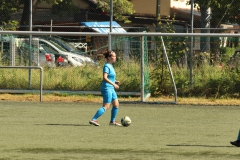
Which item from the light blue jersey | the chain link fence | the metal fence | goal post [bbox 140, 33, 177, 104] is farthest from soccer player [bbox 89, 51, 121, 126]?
the chain link fence

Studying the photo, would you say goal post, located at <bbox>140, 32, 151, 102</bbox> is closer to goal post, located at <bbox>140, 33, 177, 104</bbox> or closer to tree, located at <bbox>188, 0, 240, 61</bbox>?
goal post, located at <bbox>140, 33, 177, 104</bbox>

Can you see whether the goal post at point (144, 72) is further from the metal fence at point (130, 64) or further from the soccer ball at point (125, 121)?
the soccer ball at point (125, 121)

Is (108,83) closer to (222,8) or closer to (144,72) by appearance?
(144,72)

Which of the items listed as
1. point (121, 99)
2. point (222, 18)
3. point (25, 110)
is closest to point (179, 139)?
point (25, 110)

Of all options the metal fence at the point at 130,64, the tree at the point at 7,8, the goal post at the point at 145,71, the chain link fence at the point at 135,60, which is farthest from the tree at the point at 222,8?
the tree at the point at 7,8

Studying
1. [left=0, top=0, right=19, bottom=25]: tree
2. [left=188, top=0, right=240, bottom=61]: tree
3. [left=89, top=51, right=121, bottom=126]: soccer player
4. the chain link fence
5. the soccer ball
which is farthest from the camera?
[left=0, top=0, right=19, bottom=25]: tree

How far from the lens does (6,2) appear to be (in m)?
32.2

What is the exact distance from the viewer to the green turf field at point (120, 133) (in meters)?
10.9

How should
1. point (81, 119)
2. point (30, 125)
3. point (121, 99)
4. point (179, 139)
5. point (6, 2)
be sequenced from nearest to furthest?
point (179, 139), point (30, 125), point (81, 119), point (121, 99), point (6, 2)

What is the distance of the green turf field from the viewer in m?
10.9

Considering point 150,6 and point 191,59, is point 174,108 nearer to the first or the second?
point 191,59

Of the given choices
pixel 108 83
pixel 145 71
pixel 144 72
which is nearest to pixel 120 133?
pixel 108 83

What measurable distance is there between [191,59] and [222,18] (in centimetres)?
391

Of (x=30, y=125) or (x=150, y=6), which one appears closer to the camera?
(x=30, y=125)
